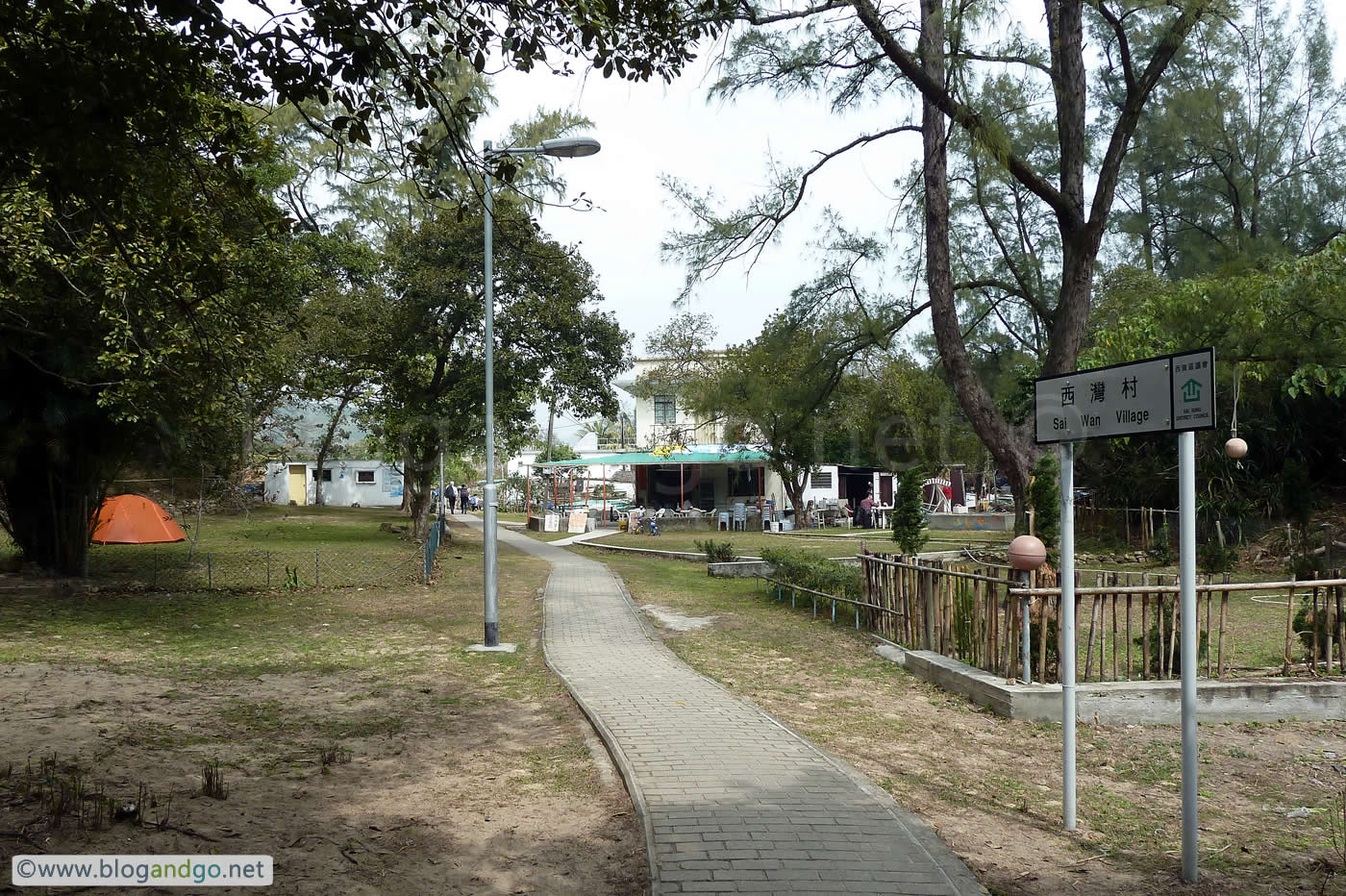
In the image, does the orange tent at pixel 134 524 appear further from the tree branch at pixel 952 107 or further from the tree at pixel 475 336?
the tree branch at pixel 952 107

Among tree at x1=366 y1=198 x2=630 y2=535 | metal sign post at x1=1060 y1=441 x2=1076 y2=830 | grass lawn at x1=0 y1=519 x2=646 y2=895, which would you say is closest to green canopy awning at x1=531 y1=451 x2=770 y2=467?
tree at x1=366 y1=198 x2=630 y2=535

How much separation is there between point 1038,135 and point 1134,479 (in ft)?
33.8

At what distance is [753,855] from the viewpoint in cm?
448

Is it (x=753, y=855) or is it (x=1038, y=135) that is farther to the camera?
(x=1038, y=135)

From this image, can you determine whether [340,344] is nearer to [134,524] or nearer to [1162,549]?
[134,524]

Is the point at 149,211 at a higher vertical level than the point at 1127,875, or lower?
higher

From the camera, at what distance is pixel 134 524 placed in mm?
22156

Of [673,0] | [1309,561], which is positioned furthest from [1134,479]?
[673,0]

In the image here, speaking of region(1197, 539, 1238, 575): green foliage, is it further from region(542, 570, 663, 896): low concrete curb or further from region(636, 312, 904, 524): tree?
region(542, 570, 663, 896): low concrete curb

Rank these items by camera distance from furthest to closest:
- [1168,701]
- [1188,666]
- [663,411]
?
[663,411], [1168,701], [1188,666]

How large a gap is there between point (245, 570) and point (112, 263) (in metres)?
9.44

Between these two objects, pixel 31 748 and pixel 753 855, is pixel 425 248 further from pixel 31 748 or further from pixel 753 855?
pixel 753 855

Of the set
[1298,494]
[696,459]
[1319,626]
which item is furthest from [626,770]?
[696,459]

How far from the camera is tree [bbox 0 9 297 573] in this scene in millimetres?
5312
